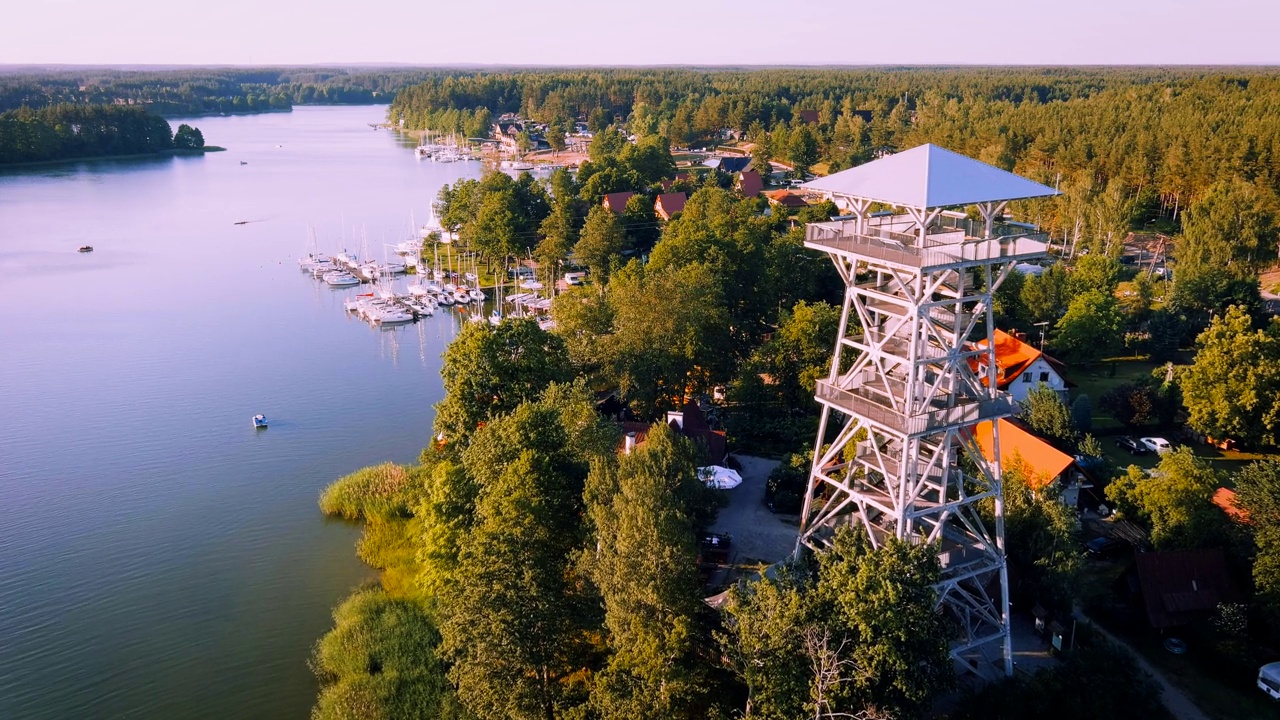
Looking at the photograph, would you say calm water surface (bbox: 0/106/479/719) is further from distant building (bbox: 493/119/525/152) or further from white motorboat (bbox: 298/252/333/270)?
distant building (bbox: 493/119/525/152)

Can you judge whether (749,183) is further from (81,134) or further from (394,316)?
(81,134)

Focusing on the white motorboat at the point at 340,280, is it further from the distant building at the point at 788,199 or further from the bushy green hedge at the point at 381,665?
the bushy green hedge at the point at 381,665

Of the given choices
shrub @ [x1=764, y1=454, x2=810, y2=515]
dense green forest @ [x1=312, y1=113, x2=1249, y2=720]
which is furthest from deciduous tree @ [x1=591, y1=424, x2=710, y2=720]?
shrub @ [x1=764, y1=454, x2=810, y2=515]

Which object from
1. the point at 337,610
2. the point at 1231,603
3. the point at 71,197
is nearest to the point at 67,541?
the point at 337,610

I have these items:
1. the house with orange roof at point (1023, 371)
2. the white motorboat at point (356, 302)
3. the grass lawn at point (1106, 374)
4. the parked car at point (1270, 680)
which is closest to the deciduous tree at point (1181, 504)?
the parked car at point (1270, 680)

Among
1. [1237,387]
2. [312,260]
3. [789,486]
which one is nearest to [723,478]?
[789,486]

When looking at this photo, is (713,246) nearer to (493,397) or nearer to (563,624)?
(493,397)
